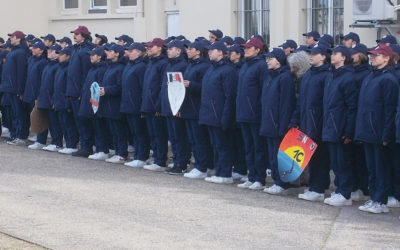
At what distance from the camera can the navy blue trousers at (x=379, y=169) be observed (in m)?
11.4

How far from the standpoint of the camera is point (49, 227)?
10.5 metres

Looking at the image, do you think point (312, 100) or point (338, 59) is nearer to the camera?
point (338, 59)

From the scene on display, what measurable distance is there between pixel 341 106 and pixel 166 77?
3.45 metres

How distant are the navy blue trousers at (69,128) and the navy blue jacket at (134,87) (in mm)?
1963

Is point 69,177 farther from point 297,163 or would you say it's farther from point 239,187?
point 297,163

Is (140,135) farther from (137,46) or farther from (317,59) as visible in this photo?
(317,59)

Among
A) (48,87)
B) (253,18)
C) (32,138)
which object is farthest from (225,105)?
(253,18)

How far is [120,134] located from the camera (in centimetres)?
1584

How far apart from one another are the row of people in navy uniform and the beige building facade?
116 inches

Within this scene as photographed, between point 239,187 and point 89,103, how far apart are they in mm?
3700

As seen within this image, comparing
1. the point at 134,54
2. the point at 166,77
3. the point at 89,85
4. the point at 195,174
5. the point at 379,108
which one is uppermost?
the point at 134,54

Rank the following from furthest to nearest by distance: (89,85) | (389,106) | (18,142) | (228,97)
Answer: (18,142) < (89,85) < (228,97) < (389,106)

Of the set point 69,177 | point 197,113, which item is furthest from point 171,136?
point 69,177

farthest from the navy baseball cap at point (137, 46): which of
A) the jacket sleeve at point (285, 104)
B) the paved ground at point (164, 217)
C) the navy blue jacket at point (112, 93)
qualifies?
the jacket sleeve at point (285, 104)
